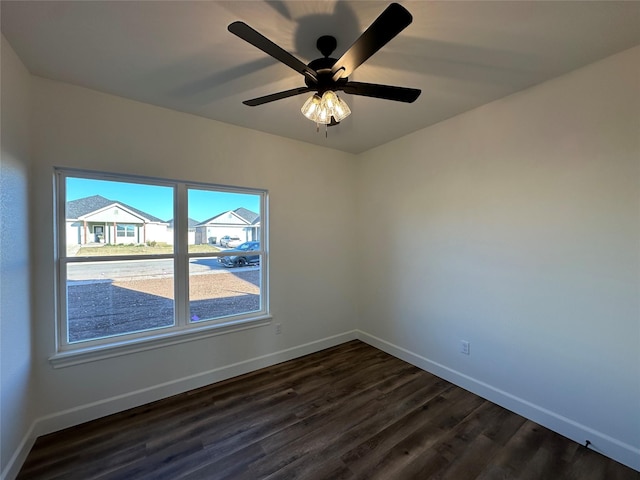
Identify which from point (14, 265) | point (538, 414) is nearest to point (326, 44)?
point (14, 265)

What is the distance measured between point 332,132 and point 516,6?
1796 millimetres

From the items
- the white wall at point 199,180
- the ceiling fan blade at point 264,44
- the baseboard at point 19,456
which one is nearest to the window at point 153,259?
the white wall at point 199,180

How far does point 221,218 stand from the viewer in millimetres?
2799

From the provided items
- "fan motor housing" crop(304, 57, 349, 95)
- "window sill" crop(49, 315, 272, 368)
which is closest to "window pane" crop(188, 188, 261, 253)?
"window sill" crop(49, 315, 272, 368)

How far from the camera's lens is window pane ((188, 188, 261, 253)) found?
2635 mm

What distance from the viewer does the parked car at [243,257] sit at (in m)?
2.84

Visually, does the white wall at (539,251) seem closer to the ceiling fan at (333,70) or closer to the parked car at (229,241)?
the ceiling fan at (333,70)

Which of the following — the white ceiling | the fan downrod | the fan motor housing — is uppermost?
the white ceiling

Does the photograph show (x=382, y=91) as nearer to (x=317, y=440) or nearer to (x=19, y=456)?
(x=317, y=440)

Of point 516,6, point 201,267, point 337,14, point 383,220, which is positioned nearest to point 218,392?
point 201,267

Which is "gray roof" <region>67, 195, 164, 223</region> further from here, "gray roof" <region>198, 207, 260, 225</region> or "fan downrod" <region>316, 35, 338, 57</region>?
"fan downrod" <region>316, 35, 338, 57</region>

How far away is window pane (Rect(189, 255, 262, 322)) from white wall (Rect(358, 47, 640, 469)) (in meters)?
1.74

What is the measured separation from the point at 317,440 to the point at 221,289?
164cm

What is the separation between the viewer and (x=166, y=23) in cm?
145
